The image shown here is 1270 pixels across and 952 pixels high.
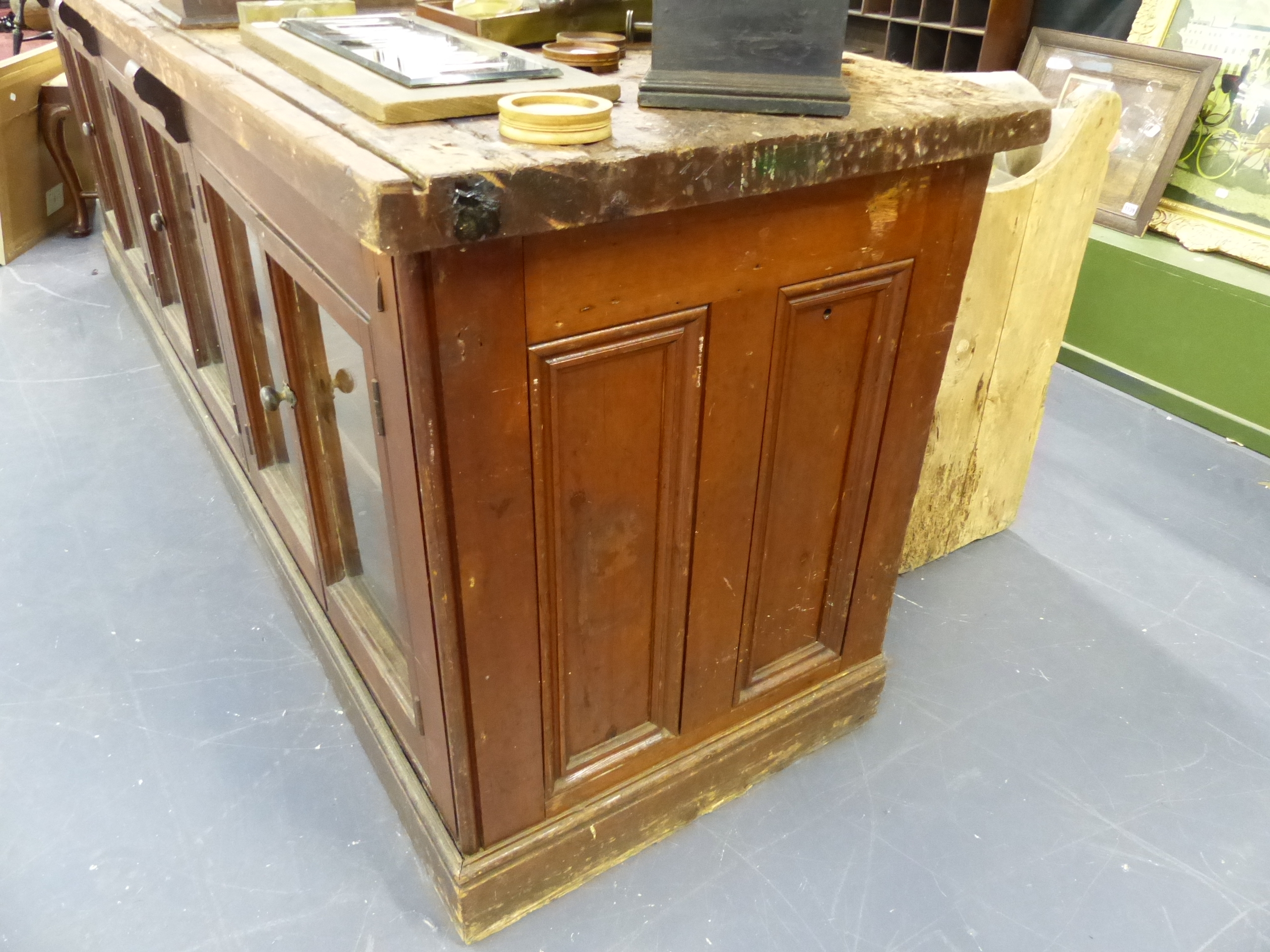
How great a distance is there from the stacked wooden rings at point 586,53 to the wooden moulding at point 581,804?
1.05 meters

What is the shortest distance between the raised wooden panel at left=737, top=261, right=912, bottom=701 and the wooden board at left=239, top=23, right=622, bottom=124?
1.21 feet

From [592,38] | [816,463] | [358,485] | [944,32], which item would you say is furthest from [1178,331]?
[358,485]

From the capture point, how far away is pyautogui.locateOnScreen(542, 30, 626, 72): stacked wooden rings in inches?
47.2

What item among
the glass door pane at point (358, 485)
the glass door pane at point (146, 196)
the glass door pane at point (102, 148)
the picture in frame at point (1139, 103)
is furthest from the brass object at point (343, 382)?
the picture in frame at point (1139, 103)

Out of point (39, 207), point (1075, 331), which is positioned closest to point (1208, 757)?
point (1075, 331)

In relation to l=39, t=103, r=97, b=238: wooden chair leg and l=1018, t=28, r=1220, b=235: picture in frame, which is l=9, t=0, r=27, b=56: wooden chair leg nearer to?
l=39, t=103, r=97, b=238: wooden chair leg

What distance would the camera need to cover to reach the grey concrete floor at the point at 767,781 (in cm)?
137

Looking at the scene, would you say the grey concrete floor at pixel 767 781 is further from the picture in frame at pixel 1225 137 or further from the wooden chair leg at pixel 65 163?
the wooden chair leg at pixel 65 163

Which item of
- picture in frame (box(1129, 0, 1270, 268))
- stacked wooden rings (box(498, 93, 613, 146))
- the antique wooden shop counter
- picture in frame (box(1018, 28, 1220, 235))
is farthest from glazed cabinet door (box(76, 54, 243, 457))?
picture in frame (box(1129, 0, 1270, 268))

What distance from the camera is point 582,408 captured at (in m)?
1.05

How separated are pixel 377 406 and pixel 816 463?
2.12 ft

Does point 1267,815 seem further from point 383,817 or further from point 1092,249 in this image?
point 1092,249

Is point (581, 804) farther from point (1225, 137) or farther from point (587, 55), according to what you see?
point (1225, 137)

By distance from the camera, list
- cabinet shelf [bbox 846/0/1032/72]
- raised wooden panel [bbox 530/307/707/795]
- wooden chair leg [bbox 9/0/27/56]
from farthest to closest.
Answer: wooden chair leg [bbox 9/0/27/56] < cabinet shelf [bbox 846/0/1032/72] < raised wooden panel [bbox 530/307/707/795]
